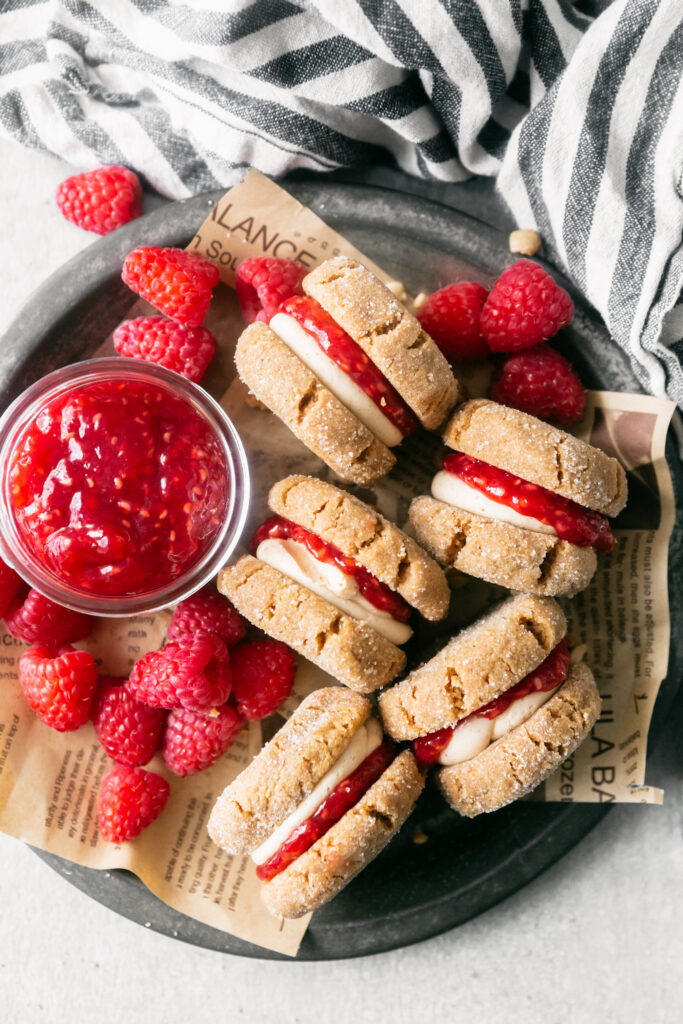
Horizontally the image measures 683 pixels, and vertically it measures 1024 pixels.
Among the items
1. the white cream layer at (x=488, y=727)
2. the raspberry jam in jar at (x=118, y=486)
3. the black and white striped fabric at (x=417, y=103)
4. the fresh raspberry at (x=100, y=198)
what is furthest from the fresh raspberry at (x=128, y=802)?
the black and white striped fabric at (x=417, y=103)

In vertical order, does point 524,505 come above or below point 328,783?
above

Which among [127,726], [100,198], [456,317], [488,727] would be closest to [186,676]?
[127,726]

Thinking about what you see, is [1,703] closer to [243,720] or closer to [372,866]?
[243,720]

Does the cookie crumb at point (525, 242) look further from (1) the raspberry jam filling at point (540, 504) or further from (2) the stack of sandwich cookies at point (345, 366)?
(1) the raspberry jam filling at point (540, 504)

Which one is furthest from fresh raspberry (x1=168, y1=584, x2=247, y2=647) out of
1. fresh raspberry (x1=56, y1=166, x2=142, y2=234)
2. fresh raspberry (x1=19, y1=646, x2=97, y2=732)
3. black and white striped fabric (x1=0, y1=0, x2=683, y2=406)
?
black and white striped fabric (x1=0, y1=0, x2=683, y2=406)

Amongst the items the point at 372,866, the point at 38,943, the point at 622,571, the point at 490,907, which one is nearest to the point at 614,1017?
the point at 490,907

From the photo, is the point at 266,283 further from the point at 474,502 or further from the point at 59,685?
the point at 59,685
